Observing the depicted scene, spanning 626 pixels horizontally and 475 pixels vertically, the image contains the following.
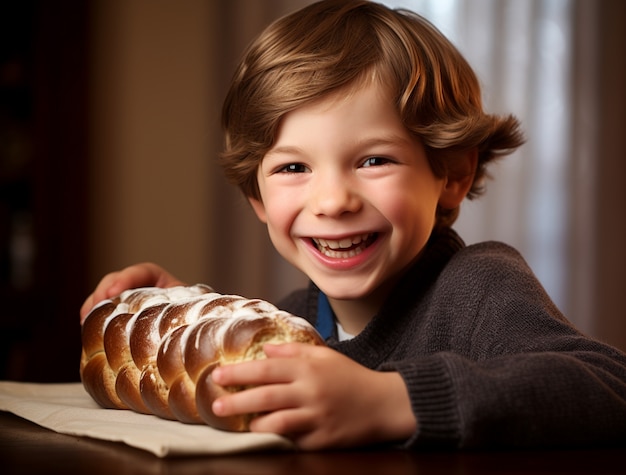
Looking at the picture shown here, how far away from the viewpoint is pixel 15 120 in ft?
11.7

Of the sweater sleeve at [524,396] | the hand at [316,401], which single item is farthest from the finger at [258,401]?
the sweater sleeve at [524,396]

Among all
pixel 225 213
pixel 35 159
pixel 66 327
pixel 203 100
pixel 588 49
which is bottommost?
pixel 66 327

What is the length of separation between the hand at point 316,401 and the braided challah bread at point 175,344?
0.09 feet

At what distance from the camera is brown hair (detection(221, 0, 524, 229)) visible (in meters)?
1.19

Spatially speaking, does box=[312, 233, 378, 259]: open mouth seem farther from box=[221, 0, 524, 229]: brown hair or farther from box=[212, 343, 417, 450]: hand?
box=[212, 343, 417, 450]: hand

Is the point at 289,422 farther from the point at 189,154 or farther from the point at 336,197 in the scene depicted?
the point at 189,154

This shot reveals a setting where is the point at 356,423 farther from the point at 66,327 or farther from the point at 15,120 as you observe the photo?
the point at 15,120

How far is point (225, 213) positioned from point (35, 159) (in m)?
0.85

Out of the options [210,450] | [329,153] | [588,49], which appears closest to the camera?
[210,450]

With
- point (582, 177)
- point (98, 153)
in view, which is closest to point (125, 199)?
point (98, 153)

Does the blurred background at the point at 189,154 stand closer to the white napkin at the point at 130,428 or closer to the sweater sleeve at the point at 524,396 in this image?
the white napkin at the point at 130,428

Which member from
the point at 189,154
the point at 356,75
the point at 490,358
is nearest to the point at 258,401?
the point at 490,358

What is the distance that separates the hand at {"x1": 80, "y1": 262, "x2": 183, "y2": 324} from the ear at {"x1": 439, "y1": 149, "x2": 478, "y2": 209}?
20.0 inches

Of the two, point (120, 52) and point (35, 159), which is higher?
point (120, 52)
